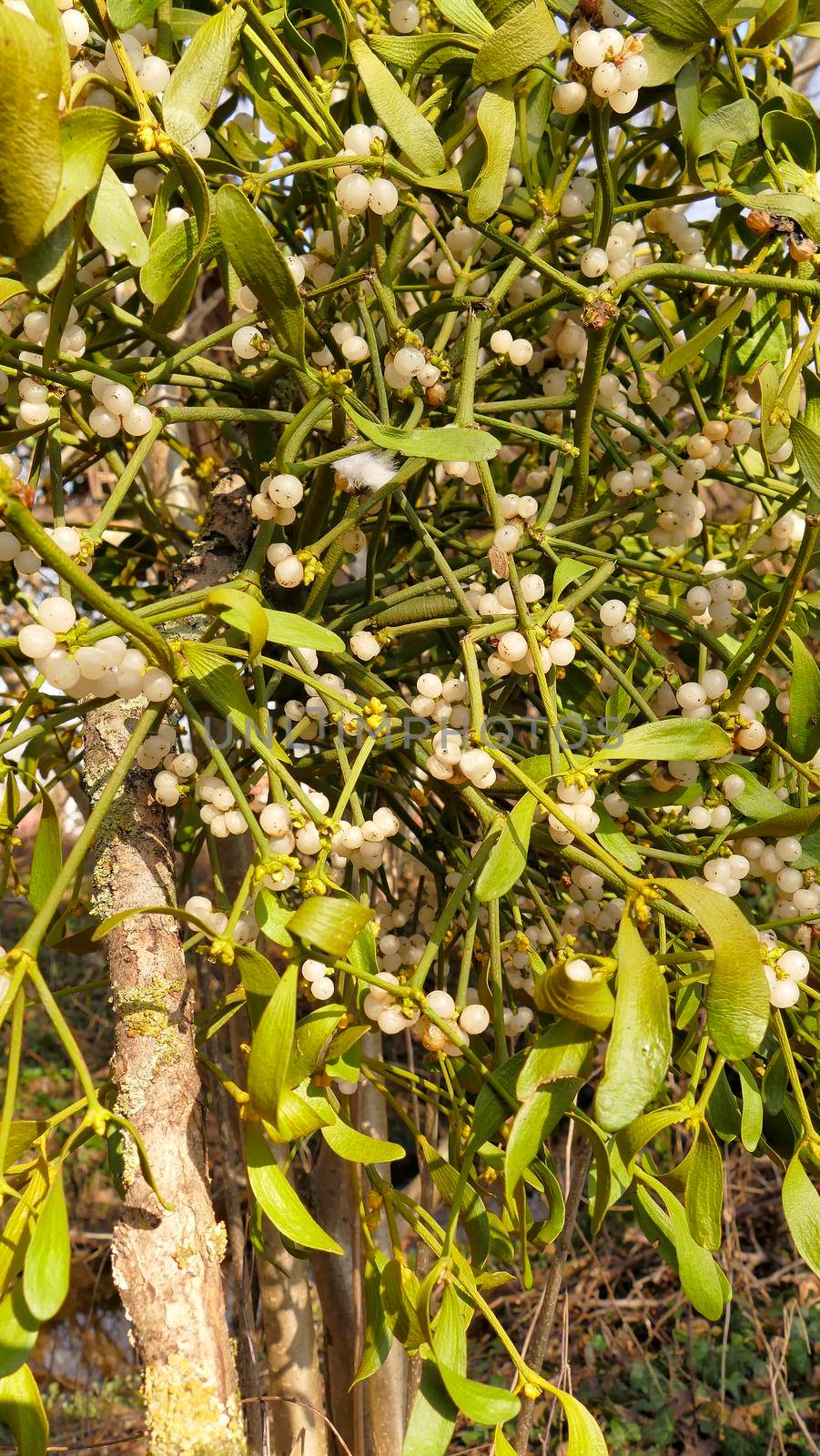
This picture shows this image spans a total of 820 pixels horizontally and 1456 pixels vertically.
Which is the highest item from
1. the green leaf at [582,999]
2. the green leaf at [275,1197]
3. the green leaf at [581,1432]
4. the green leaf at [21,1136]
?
the green leaf at [21,1136]

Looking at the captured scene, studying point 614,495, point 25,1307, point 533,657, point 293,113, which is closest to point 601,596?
point 614,495

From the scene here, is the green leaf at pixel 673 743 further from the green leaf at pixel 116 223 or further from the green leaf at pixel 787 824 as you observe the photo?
the green leaf at pixel 116 223

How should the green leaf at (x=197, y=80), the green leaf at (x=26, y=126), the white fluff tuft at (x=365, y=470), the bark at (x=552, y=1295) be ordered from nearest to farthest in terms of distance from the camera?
the green leaf at (x=26, y=126), the green leaf at (x=197, y=80), the white fluff tuft at (x=365, y=470), the bark at (x=552, y=1295)

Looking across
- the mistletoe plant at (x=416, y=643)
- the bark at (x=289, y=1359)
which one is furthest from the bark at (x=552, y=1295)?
the bark at (x=289, y=1359)

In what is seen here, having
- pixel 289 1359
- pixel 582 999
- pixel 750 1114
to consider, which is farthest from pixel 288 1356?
pixel 582 999

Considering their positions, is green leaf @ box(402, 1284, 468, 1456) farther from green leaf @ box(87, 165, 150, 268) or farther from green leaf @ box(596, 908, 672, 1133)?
green leaf @ box(87, 165, 150, 268)

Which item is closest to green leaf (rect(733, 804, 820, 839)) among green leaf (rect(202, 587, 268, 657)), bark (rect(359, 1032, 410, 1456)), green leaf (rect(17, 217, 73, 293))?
green leaf (rect(202, 587, 268, 657))

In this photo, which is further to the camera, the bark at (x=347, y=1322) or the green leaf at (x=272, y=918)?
the bark at (x=347, y=1322)
